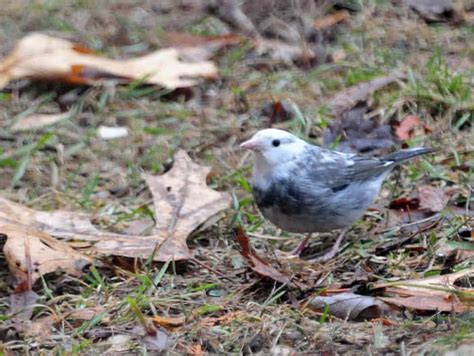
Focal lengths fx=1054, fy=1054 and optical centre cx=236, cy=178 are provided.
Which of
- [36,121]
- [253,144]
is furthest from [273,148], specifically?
[36,121]

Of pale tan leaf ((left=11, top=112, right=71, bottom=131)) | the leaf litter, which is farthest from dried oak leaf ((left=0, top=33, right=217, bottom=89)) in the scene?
the leaf litter

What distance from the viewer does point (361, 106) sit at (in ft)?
18.6

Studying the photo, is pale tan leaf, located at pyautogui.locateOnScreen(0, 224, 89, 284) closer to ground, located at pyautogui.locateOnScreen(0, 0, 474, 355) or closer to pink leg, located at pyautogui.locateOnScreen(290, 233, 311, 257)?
ground, located at pyautogui.locateOnScreen(0, 0, 474, 355)

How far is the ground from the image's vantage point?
143 inches

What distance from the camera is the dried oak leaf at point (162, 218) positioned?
4.36 meters

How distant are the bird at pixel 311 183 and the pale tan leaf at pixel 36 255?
927 millimetres

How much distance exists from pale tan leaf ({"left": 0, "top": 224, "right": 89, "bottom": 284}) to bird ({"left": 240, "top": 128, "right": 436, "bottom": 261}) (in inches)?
36.5

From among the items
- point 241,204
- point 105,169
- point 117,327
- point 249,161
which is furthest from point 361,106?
point 117,327

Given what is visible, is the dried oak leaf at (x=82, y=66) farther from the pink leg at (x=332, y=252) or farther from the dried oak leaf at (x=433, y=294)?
the dried oak leaf at (x=433, y=294)

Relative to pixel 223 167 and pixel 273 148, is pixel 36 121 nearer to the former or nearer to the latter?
pixel 223 167

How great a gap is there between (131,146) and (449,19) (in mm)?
2676

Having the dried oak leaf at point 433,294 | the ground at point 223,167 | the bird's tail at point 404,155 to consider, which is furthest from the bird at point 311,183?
the dried oak leaf at point 433,294

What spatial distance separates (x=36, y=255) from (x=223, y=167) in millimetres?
1578

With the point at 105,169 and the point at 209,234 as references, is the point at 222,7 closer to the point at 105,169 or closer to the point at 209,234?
the point at 105,169
